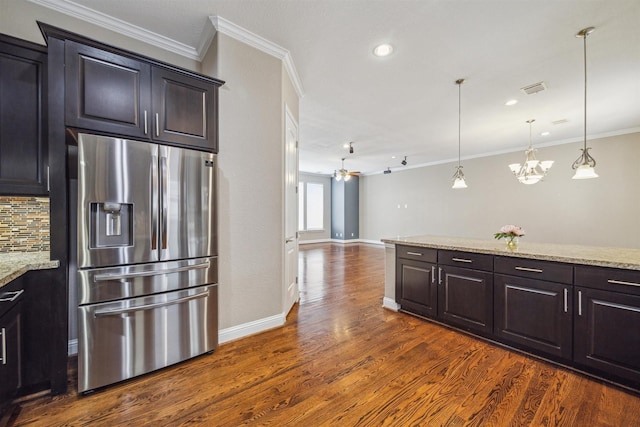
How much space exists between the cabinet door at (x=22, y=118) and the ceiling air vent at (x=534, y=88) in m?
5.02

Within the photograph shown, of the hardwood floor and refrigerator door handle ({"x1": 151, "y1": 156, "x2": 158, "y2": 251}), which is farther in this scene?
refrigerator door handle ({"x1": 151, "y1": 156, "x2": 158, "y2": 251})

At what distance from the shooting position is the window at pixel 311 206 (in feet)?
33.0

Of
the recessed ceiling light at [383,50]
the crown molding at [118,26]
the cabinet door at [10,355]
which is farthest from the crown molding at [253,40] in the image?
the cabinet door at [10,355]

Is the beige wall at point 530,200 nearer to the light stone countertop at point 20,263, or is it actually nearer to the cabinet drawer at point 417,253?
the cabinet drawer at point 417,253

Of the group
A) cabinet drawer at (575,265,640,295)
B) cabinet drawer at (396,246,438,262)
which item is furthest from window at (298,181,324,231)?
cabinet drawer at (575,265,640,295)

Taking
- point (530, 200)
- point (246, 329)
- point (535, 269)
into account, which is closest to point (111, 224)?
point (246, 329)

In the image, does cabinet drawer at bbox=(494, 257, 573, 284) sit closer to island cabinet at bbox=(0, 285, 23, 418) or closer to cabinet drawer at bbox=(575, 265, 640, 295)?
cabinet drawer at bbox=(575, 265, 640, 295)

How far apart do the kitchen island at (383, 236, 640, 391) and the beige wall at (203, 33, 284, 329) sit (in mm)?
1710

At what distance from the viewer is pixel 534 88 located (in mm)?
3494

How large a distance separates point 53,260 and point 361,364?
2312mm

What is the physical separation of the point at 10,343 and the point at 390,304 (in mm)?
3316

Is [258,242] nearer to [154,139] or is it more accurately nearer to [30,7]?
[154,139]

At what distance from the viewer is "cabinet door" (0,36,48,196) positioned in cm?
168

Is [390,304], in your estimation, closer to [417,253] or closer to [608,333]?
[417,253]
